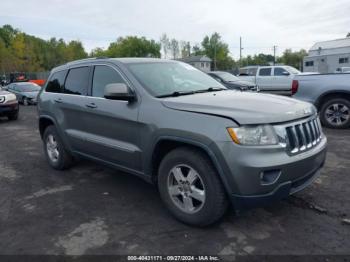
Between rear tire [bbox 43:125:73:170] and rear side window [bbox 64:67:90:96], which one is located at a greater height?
rear side window [bbox 64:67:90:96]

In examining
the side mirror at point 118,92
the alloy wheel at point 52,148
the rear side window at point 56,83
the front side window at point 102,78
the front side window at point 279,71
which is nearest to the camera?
the side mirror at point 118,92

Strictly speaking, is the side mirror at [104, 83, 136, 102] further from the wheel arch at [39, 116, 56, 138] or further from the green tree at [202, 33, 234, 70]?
the green tree at [202, 33, 234, 70]

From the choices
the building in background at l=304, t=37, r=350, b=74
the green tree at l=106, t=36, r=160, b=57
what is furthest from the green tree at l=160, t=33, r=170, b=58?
the building in background at l=304, t=37, r=350, b=74

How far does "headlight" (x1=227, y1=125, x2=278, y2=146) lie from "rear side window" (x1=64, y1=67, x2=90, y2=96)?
2.53m

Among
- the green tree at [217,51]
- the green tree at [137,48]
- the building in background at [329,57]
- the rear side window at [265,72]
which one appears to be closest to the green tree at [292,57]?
the green tree at [217,51]

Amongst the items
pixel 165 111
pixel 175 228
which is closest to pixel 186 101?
pixel 165 111

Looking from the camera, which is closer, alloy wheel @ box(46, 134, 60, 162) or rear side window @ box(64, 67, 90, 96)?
rear side window @ box(64, 67, 90, 96)

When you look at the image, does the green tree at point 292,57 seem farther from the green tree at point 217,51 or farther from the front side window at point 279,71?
the front side window at point 279,71

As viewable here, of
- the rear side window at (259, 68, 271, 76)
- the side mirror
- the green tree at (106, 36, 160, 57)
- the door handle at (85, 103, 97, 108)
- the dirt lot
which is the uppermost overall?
the green tree at (106, 36, 160, 57)

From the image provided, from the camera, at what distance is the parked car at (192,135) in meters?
2.87

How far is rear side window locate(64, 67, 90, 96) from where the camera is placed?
4.61 metres

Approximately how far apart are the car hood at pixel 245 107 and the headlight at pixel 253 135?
0.18 ft

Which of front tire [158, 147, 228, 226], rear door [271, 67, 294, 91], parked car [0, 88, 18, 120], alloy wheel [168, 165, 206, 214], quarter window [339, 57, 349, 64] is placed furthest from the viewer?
quarter window [339, 57, 349, 64]

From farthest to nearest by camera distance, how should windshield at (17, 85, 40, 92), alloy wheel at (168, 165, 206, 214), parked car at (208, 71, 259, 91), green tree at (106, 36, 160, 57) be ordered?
green tree at (106, 36, 160, 57) → windshield at (17, 85, 40, 92) → parked car at (208, 71, 259, 91) → alloy wheel at (168, 165, 206, 214)
